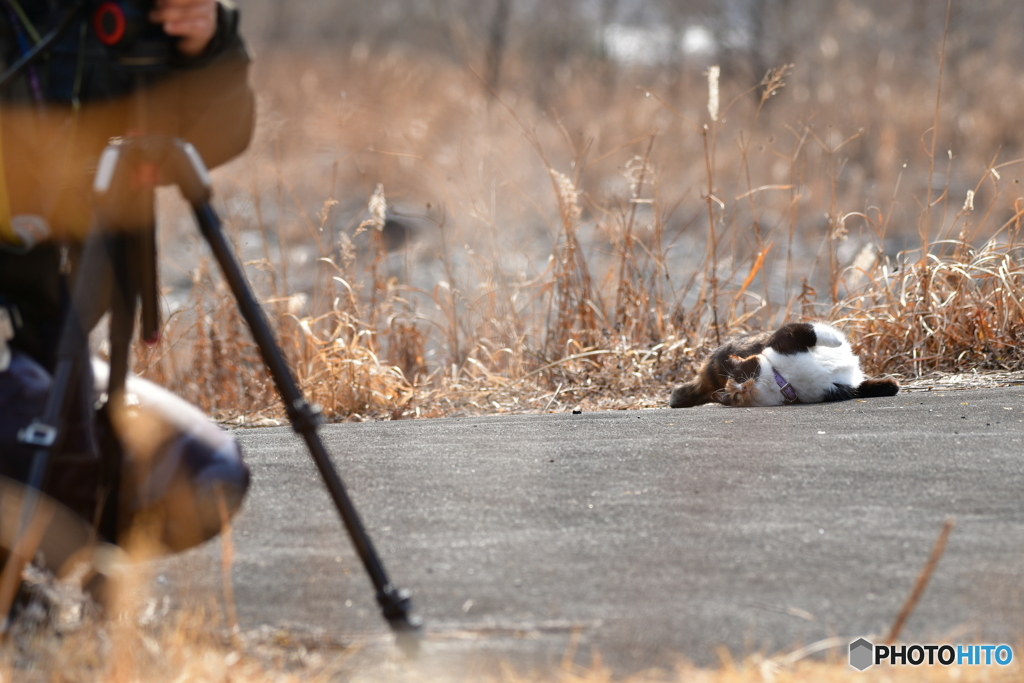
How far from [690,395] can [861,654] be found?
223 cm

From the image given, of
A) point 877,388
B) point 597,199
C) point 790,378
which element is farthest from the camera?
point 597,199

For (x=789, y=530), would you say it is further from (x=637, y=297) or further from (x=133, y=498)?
(x=637, y=297)

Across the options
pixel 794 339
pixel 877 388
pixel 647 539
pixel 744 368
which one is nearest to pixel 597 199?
pixel 794 339

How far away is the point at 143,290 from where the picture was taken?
1680 millimetres

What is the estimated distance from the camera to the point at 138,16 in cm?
162

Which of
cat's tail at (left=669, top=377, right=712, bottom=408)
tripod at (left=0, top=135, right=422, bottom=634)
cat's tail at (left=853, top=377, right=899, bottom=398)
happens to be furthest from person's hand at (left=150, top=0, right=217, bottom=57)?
cat's tail at (left=853, top=377, right=899, bottom=398)

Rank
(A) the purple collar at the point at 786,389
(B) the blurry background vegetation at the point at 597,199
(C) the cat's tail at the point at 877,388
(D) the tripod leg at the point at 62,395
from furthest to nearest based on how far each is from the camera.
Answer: (B) the blurry background vegetation at the point at 597,199 → (A) the purple collar at the point at 786,389 → (C) the cat's tail at the point at 877,388 → (D) the tripod leg at the point at 62,395

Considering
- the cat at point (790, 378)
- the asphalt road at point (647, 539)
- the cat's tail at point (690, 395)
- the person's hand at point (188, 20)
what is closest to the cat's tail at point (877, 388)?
the cat at point (790, 378)

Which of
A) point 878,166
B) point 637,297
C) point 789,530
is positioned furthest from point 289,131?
point 789,530

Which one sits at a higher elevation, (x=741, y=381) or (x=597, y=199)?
(x=741, y=381)

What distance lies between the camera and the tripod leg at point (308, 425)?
154 cm

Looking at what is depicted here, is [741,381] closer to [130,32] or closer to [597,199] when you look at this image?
[130,32]

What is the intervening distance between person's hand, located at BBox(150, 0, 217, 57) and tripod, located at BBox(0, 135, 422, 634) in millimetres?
189

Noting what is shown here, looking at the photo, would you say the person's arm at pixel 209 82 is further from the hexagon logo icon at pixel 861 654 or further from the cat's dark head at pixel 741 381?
the cat's dark head at pixel 741 381
